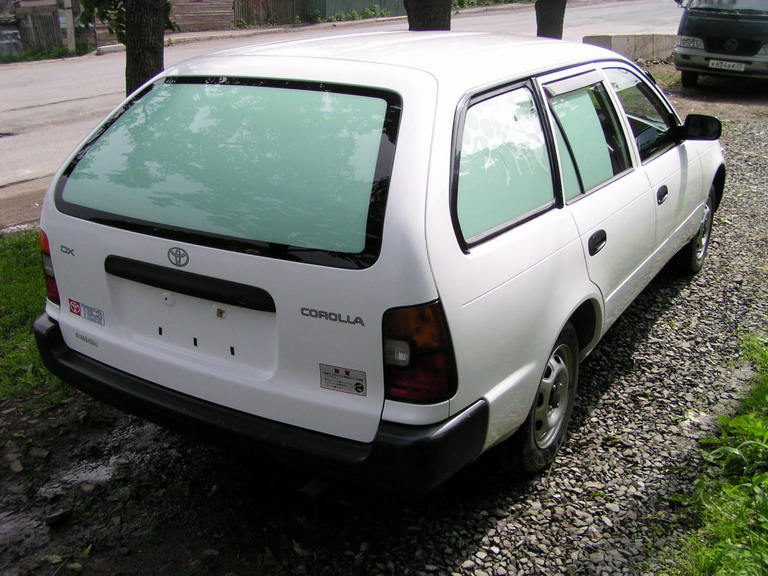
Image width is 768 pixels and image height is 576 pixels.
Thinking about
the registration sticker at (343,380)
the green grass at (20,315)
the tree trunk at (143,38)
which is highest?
the tree trunk at (143,38)

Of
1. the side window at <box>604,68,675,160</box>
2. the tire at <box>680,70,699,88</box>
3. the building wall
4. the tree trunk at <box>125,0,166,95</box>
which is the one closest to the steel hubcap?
the side window at <box>604,68,675,160</box>

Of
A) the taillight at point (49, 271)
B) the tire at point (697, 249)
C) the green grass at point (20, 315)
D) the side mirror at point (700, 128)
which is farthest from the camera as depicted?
the tire at point (697, 249)

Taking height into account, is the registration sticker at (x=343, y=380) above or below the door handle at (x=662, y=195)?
below

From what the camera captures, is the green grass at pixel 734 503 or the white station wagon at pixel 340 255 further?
the green grass at pixel 734 503

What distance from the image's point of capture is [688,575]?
108 inches

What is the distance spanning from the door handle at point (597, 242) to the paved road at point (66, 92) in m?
5.36

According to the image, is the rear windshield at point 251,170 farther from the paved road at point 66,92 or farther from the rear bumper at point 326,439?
the paved road at point 66,92

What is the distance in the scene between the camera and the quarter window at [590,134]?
3406mm

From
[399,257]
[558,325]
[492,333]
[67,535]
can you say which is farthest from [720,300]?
[67,535]

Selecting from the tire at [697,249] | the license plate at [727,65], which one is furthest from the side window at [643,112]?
the license plate at [727,65]

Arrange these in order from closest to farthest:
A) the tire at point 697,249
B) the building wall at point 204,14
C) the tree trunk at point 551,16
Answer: the tire at point 697,249, the tree trunk at point 551,16, the building wall at point 204,14

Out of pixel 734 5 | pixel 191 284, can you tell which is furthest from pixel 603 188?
pixel 734 5

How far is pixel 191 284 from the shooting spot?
2.67 m

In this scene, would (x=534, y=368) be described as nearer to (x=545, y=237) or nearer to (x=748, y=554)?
(x=545, y=237)
